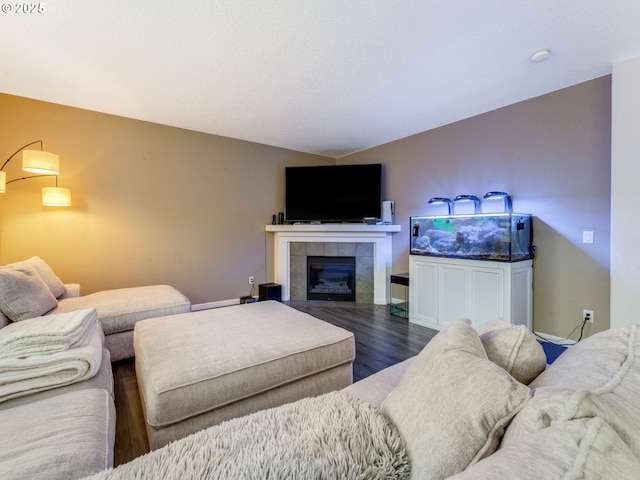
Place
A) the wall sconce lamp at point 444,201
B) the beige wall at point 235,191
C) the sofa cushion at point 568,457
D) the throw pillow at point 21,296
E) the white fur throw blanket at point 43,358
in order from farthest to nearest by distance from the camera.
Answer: the wall sconce lamp at point 444,201, the beige wall at point 235,191, the throw pillow at point 21,296, the white fur throw blanket at point 43,358, the sofa cushion at point 568,457

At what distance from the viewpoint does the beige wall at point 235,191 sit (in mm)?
2559

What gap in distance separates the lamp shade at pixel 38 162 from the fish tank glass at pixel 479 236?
367 centimetres

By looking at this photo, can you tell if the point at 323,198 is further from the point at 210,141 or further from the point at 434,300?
the point at 434,300

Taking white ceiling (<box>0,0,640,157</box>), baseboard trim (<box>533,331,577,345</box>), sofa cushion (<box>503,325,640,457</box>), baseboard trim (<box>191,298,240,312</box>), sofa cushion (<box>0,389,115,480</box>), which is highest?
white ceiling (<box>0,0,640,157</box>)

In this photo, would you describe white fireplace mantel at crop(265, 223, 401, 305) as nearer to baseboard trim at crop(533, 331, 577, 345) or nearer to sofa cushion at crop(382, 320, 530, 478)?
baseboard trim at crop(533, 331, 577, 345)

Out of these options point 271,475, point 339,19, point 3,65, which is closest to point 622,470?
point 271,475

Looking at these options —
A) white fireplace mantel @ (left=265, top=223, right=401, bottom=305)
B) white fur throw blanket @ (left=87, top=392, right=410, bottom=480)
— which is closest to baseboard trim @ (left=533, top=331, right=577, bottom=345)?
white fireplace mantel @ (left=265, top=223, right=401, bottom=305)

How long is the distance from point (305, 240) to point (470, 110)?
2688 mm

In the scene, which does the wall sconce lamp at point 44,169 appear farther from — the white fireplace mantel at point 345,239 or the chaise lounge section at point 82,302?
the white fireplace mantel at point 345,239

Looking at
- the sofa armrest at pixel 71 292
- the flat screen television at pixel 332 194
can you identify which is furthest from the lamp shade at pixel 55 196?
the flat screen television at pixel 332 194

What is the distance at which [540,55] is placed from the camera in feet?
6.93

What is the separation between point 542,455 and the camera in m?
0.44

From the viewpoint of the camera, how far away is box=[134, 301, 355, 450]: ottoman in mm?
1228

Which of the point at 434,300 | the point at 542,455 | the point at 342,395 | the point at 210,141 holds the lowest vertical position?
the point at 434,300
